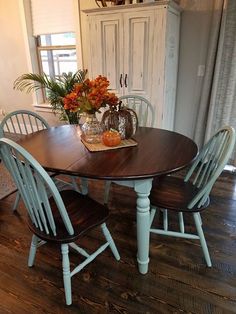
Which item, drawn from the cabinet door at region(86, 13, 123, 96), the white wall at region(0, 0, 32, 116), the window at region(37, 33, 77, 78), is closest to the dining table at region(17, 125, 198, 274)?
the cabinet door at region(86, 13, 123, 96)

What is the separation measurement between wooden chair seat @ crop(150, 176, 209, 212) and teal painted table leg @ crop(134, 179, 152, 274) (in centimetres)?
17

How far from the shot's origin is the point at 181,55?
2.92 m

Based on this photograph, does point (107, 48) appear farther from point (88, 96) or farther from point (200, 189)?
point (200, 189)

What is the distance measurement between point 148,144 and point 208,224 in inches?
35.8

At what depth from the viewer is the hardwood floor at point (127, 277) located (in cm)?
137

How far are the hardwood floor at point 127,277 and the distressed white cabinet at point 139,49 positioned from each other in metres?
1.43

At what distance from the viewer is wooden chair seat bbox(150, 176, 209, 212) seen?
4.91 feet

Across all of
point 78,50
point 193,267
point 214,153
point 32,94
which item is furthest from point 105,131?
point 32,94

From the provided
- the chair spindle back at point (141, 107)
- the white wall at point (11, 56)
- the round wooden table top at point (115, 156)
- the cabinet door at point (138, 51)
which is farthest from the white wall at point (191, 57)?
the white wall at point (11, 56)

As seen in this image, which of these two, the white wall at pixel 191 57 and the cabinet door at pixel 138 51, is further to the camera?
the white wall at pixel 191 57

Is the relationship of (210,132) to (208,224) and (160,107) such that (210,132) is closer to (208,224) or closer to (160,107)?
(160,107)

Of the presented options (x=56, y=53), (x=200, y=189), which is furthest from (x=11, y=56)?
(x=200, y=189)

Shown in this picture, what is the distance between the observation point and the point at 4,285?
1515 millimetres

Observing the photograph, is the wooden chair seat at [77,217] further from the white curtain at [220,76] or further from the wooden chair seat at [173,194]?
the white curtain at [220,76]
